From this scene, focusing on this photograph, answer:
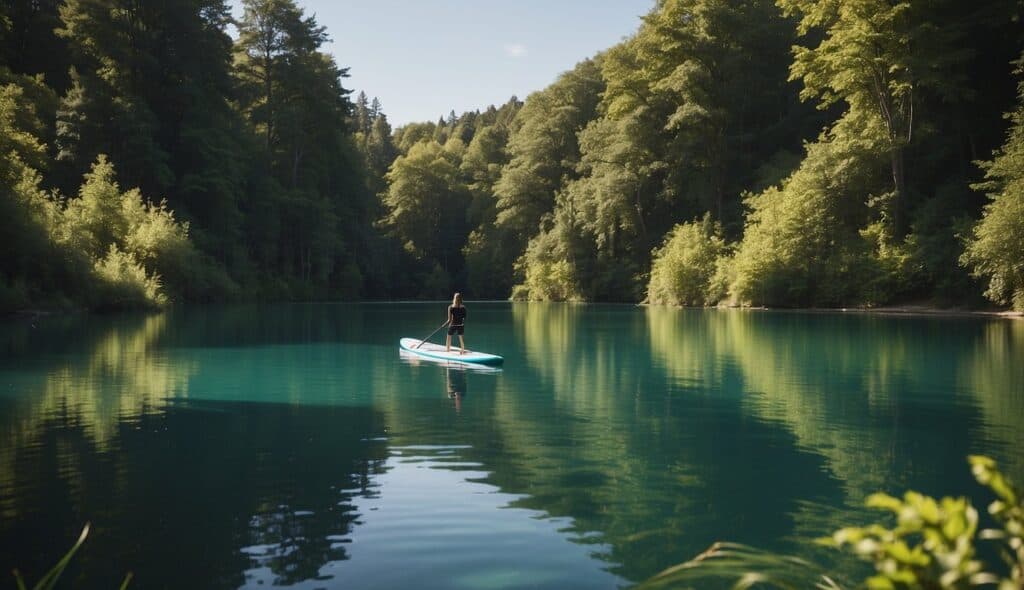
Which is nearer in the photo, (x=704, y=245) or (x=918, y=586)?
(x=918, y=586)

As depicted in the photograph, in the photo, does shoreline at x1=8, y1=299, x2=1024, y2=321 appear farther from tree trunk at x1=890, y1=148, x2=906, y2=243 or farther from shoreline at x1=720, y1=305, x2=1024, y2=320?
tree trunk at x1=890, y1=148, x2=906, y2=243

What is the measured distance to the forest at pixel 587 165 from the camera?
3625 centimetres

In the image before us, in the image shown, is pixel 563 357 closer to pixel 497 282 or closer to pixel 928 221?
pixel 928 221

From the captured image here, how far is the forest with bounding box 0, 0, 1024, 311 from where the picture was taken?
36250 mm

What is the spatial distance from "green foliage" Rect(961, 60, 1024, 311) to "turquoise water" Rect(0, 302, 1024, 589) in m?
13.4

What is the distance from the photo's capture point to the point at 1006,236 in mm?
29156

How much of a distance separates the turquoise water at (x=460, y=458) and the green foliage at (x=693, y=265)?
98.4ft

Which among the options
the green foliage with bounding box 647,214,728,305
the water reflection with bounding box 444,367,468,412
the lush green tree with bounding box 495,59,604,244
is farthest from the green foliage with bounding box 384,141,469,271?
the water reflection with bounding box 444,367,468,412

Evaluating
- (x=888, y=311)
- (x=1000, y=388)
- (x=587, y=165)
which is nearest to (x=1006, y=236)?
(x=888, y=311)

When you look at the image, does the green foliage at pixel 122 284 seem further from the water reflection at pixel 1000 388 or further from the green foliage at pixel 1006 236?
the green foliage at pixel 1006 236

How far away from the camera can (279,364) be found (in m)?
17.1

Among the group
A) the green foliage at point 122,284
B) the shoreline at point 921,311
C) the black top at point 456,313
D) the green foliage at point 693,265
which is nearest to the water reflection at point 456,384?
the black top at point 456,313

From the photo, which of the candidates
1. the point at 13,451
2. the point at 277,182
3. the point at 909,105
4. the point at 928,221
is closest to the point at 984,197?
the point at 928,221

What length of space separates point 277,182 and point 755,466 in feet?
188
